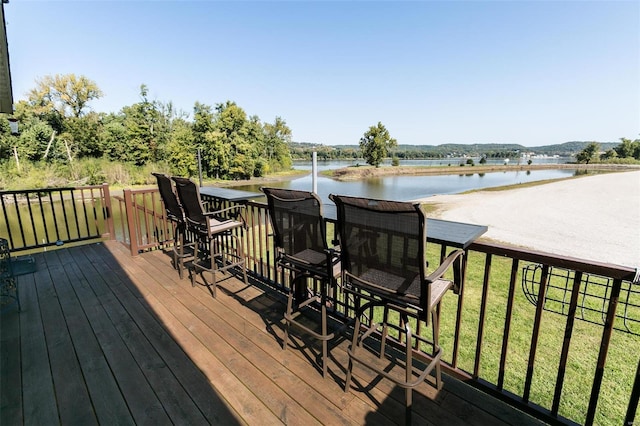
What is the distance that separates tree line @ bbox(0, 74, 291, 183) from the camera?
68.4 feet

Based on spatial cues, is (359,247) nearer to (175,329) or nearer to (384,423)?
(384,423)

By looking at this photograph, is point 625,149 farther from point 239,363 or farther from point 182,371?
point 182,371

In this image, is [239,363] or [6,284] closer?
[239,363]

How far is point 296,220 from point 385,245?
28.8 inches

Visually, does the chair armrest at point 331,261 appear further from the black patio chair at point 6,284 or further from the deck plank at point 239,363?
the black patio chair at point 6,284

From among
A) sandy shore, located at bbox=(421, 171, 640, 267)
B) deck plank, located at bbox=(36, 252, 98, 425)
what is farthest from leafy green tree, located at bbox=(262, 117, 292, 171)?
deck plank, located at bbox=(36, 252, 98, 425)

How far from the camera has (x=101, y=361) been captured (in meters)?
1.91

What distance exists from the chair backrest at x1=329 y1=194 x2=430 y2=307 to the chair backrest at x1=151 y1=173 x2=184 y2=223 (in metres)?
2.42

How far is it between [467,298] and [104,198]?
655 cm

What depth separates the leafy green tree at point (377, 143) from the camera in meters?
45.3

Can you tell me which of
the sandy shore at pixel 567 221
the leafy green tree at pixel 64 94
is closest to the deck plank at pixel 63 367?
the sandy shore at pixel 567 221

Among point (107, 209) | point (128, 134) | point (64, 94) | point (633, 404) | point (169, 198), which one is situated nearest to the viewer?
point (633, 404)

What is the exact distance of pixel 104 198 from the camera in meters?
4.39

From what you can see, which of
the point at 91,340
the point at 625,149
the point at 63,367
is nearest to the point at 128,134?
the point at 91,340
